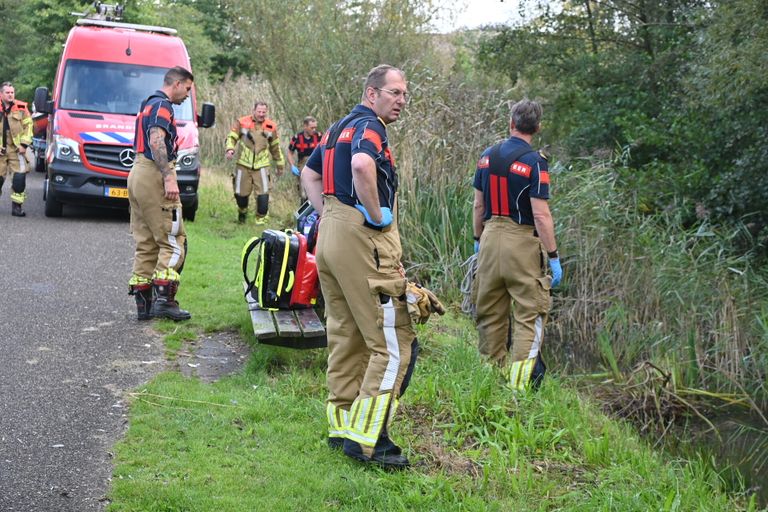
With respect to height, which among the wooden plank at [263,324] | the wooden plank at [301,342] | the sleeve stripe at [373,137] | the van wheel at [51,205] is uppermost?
the sleeve stripe at [373,137]

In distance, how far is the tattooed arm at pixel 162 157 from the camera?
Answer: 25.9 ft

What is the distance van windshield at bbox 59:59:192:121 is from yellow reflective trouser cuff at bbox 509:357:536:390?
873 cm

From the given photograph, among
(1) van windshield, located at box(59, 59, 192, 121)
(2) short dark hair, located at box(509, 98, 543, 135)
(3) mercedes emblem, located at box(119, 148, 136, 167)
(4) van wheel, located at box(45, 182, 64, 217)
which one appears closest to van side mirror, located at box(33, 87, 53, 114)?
(1) van windshield, located at box(59, 59, 192, 121)

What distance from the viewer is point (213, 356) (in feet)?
24.2

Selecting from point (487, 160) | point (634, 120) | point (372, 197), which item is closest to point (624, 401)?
point (487, 160)

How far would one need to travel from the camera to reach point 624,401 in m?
7.88

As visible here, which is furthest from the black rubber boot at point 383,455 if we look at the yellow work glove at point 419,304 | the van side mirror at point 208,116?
the van side mirror at point 208,116

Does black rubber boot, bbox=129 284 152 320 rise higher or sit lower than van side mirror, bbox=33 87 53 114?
lower

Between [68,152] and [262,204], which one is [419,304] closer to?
[262,204]

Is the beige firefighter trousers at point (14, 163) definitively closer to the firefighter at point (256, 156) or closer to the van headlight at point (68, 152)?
the van headlight at point (68, 152)

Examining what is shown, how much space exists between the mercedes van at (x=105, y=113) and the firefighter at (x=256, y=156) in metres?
0.66

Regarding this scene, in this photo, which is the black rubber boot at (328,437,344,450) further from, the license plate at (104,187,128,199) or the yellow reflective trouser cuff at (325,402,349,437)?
the license plate at (104,187,128,199)

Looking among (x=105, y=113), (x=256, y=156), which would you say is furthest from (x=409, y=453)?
(x=105, y=113)

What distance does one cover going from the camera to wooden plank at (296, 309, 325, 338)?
6.59 metres
